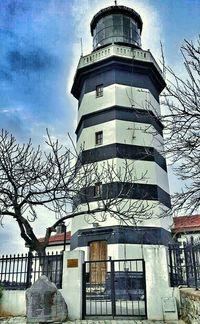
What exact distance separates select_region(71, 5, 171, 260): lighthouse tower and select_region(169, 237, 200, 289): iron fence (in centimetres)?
732

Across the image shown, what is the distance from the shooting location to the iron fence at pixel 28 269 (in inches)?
438

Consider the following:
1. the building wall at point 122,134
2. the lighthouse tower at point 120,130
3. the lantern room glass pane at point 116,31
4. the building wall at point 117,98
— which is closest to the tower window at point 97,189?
the lighthouse tower at point 120,130

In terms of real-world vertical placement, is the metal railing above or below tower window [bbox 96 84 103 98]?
above

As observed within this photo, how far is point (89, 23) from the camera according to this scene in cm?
2666

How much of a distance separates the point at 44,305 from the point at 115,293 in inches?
148

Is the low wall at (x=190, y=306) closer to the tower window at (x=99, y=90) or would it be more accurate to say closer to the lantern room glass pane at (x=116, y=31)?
the tower window at (x=99, y=90)

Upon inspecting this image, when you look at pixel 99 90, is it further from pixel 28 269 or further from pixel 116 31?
pixel 28 269

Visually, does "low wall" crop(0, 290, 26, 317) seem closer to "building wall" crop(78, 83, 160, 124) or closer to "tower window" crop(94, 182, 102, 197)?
"tower window" crop(94, 182, 102, 197)

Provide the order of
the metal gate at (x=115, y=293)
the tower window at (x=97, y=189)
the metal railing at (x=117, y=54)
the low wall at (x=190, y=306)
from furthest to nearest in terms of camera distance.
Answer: the metal railing at (x=117, y=54) → the tower window at (x=97, y=189) → the metal gate at (x=115, y=293) → the low wall at (x=190, y=306)

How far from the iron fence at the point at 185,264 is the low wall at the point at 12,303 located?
16.0ft

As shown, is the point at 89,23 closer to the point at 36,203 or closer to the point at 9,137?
the point at 9,137

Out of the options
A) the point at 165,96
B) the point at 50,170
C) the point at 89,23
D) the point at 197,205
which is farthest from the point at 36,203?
the point at 89,23

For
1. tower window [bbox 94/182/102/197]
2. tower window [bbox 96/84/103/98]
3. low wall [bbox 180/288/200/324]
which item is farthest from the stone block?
tower window [bbox 96/84/103/98]

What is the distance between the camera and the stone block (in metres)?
9.30
